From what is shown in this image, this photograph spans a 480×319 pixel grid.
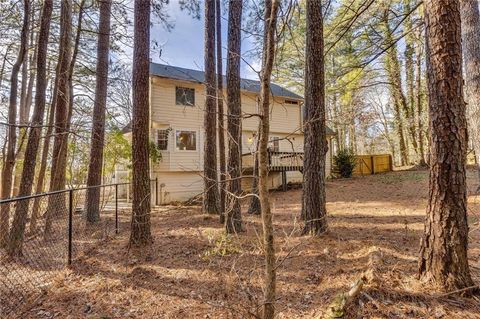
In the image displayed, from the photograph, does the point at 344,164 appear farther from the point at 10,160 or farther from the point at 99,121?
the point at 10,160

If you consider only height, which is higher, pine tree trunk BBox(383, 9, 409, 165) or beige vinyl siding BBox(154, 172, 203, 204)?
pine tree trunk BBox(383, 9, 409, 165)

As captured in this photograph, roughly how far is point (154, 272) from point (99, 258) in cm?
124

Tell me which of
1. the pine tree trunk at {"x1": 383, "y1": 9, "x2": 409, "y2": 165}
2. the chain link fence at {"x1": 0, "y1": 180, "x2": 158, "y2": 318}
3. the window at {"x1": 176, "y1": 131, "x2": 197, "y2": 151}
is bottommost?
the chain link fence at {"x1": 0, "y1": 180, "x2": 158, "y2": 318}

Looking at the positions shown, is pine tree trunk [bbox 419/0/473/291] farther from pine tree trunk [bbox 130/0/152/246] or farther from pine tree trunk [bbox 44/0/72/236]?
pine tree trunk [bbox 44/0/72/236]

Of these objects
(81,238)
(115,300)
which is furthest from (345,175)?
(115,300)

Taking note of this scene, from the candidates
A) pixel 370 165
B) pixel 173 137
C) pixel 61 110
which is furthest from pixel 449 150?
pixel 370 165

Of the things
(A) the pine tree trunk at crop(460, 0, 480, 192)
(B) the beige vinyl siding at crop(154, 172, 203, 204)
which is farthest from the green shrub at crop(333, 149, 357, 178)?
(A) the pine tree trunk at crop(460, 0, 480, 192)

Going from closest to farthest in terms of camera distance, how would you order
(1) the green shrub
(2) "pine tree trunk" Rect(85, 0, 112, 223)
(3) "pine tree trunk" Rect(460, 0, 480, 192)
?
(3) "pine tree trunk" Rect(460, 0, 480, 192) → (2) "pine tree trunk" Rect(85, 0, 112, 223) → (1) the green shrub

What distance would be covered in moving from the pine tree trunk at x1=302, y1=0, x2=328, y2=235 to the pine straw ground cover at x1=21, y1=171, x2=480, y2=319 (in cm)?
43

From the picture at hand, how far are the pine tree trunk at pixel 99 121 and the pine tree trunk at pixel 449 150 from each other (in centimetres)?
742

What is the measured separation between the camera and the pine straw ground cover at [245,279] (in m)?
2.32

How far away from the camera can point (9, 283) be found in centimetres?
364

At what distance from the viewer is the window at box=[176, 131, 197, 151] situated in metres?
12.0

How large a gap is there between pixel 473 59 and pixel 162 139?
10.3 meters
